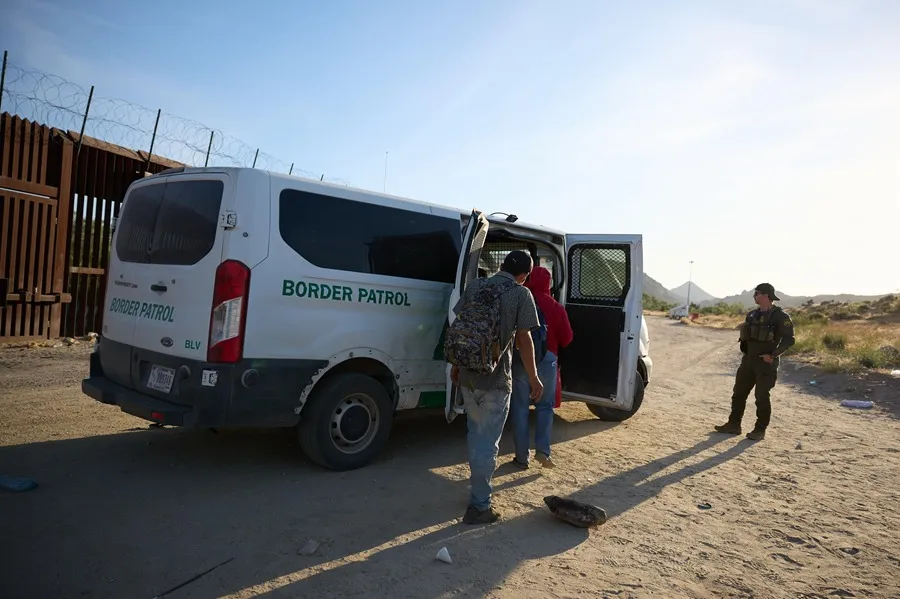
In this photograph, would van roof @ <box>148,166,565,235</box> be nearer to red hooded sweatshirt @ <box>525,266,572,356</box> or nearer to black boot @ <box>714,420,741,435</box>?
red hooded sweatshirt @ <box>525,266,572,356</box>

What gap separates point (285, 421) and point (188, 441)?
153 cm

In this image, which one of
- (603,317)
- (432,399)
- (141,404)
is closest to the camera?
(141,404)

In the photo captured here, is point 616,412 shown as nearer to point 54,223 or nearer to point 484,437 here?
point 484,437

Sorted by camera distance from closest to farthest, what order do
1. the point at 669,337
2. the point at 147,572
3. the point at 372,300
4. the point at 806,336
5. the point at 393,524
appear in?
the point at 147,572, the point at 393,524, the point at 372,300, the point at 806,336, the point at 669,337

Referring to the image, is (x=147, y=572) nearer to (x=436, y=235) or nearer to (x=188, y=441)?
(x=188, y=441)

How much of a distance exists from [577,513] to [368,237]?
2565 millimetres

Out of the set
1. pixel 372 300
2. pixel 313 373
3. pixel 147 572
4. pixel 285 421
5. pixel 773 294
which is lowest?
pixel 147 572

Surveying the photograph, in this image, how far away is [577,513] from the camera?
4012 millimetres

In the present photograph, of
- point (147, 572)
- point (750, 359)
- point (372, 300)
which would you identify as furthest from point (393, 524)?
point (750, 359)

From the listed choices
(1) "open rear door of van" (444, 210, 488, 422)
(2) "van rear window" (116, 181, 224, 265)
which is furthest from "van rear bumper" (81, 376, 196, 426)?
(1) "open rear door of van" (444, 210, 488, 422)

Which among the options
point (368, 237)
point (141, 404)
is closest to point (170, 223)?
point (141, 404)

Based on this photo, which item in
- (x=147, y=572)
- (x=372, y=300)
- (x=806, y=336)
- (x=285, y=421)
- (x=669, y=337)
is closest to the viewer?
(x=147, y=572)

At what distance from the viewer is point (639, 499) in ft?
15.5

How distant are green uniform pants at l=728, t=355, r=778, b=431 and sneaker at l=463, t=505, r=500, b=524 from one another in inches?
169
